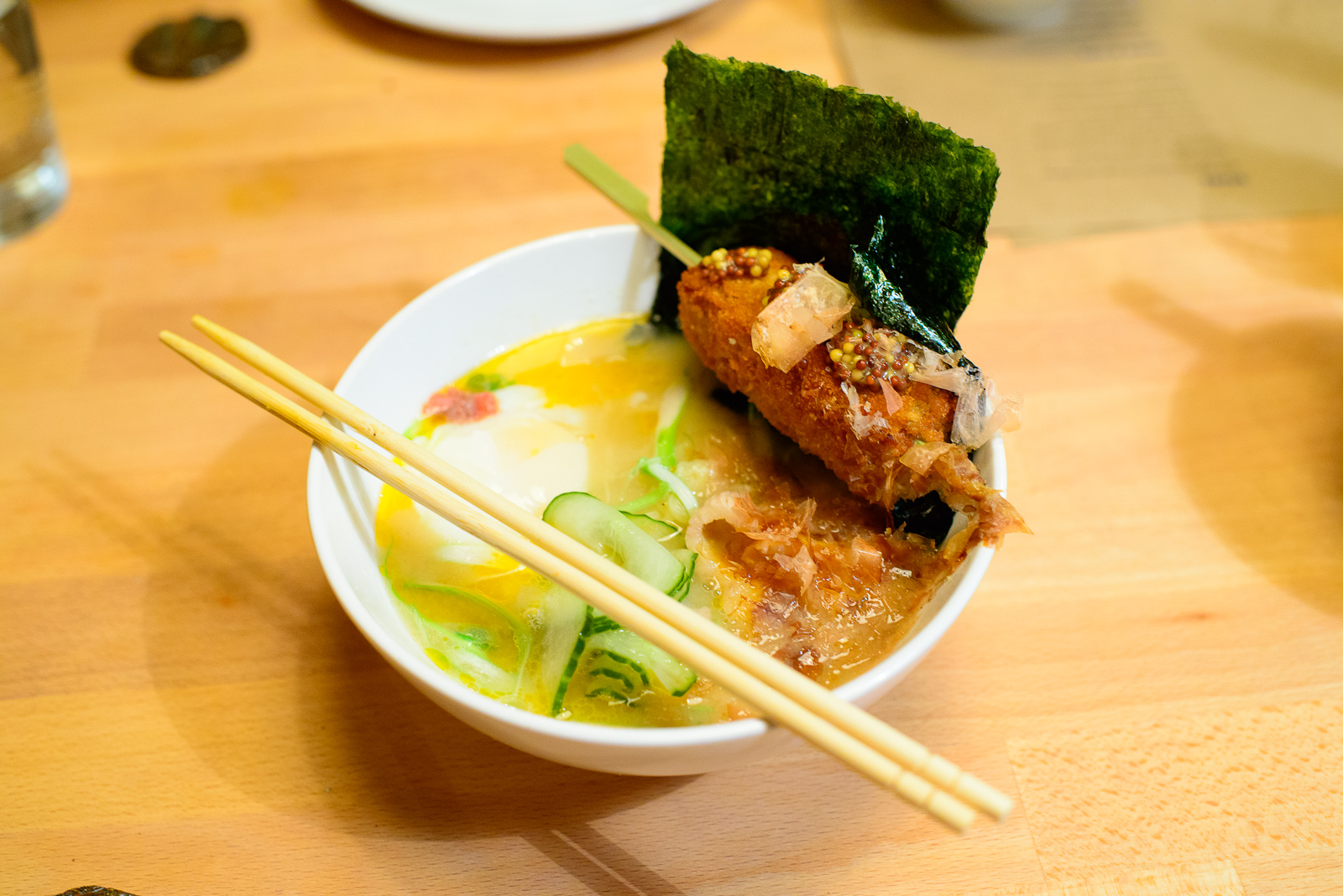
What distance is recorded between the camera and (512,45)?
2.59 m

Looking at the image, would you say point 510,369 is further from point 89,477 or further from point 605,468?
point 89,477

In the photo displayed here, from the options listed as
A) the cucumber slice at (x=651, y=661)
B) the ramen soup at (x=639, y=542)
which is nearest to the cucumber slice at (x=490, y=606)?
the ramen soup at (x=639, y=542)

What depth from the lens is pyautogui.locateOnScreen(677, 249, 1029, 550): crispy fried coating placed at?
1188 millimetres

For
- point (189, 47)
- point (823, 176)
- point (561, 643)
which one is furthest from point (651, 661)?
point (189, 47)

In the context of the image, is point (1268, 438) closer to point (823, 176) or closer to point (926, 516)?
point (926, 516)

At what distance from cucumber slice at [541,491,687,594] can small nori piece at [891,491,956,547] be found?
0.31 meters

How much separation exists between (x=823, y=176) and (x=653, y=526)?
0.58 m

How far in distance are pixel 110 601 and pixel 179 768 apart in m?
0.36

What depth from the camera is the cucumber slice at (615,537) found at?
1.21 m

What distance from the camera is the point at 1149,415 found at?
1782 millimetres

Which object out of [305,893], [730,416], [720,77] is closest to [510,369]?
[730,416]

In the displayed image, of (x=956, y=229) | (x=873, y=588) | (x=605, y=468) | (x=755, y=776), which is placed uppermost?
(x=956, y=229)

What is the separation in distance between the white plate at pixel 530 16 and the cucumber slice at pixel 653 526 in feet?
5.43

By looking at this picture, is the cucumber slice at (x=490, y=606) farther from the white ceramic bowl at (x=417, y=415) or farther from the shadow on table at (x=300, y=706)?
the shadow on table at (x=300, y=706)
